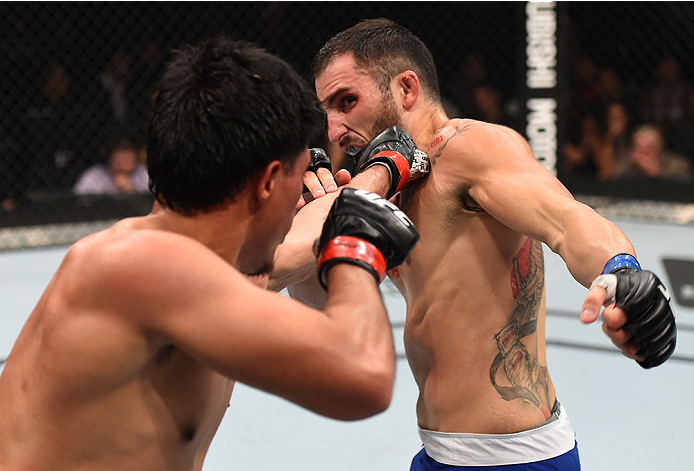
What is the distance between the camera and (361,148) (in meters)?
1.71

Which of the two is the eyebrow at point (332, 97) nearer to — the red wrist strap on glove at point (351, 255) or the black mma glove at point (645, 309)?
the red wrist strap on glove at point (351, 255)

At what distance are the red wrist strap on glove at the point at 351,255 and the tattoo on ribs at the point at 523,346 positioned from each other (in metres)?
0.52

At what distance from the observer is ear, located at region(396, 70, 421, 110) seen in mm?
1688

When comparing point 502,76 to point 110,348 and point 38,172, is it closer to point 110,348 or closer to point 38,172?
point 38,172

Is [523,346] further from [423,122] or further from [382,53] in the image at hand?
[382,53]

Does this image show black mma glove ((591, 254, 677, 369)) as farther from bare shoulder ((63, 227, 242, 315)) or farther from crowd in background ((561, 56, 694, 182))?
crowd in background ((561, 56, 694, 182))

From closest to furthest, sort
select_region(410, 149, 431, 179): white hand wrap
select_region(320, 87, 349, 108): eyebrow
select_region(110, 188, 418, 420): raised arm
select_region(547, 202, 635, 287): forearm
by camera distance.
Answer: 1. select_region(110, 188, 418, 420): raised arm
2. select_region(547, 202, 635, 287): forearm
3. select_region(410, 149, 431, 179): white hand wrap
4. select_region(320, 87, 349, 108): eyebrow

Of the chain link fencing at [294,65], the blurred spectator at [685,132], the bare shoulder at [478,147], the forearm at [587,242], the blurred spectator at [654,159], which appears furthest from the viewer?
the blurred spectator at [685,132]

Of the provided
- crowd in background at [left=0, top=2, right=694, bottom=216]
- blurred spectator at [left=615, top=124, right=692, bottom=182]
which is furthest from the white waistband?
blurred spectator at [left=615, top=124, right=692, bottom=182]

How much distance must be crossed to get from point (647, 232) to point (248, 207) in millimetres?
4640

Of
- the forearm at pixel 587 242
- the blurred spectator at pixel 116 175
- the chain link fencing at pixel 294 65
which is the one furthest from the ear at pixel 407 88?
the blurred spectator at pixel 116 175

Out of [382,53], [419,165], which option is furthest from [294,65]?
[419,165]

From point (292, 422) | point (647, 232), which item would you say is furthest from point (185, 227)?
point (647, 232)

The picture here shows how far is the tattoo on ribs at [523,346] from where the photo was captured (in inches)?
Result: 58.0
